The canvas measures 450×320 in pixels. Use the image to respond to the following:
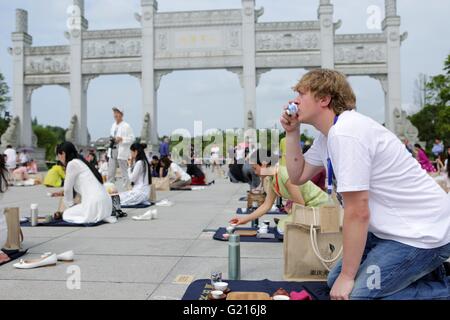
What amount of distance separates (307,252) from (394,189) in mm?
1247

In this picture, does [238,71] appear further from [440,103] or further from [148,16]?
[440,103]

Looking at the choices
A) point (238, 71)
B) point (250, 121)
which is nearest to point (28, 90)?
point (238, 71)

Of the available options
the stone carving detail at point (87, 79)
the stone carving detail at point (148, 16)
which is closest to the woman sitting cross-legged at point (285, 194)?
the stone carving detail at point (148, 16)

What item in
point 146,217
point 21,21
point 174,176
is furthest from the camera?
point 21,21

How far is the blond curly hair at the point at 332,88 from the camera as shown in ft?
7.37

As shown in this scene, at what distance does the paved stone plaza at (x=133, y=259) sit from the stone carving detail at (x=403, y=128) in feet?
63.7

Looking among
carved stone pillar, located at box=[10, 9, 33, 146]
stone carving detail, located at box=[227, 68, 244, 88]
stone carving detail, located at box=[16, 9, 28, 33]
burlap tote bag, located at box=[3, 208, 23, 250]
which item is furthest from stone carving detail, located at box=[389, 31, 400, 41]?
burlap tote bag, located at box=[3, 208, 23, 250]

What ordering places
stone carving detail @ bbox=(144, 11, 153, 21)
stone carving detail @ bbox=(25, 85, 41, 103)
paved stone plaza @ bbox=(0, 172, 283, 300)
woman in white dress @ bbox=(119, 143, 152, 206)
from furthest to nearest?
stone carving detail @ bbox=(25, 85, 41, 103), stone carving detail @ bbox=(144, 11, 153, 21), woman in white dress @ bbox=(119, 143, 152, 206), paved stone plaza @ bbox=(0, 172, 283, 300)

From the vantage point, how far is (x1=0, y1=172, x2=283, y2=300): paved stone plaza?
3.04 meters

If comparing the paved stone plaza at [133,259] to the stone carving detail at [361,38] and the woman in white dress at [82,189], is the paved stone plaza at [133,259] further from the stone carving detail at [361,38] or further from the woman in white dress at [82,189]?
the stone carving detail at [361,38]

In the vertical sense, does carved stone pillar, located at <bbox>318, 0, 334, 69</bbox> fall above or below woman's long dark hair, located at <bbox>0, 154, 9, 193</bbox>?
above

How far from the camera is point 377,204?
219 cm

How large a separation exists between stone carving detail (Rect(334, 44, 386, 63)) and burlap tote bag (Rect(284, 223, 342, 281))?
23.0 meters

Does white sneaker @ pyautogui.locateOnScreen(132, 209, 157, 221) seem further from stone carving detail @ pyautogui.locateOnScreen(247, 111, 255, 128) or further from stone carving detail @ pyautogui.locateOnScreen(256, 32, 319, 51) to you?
stone carving detail @ pyautogui.locateOnScreen(256, 32, 319, 51)
